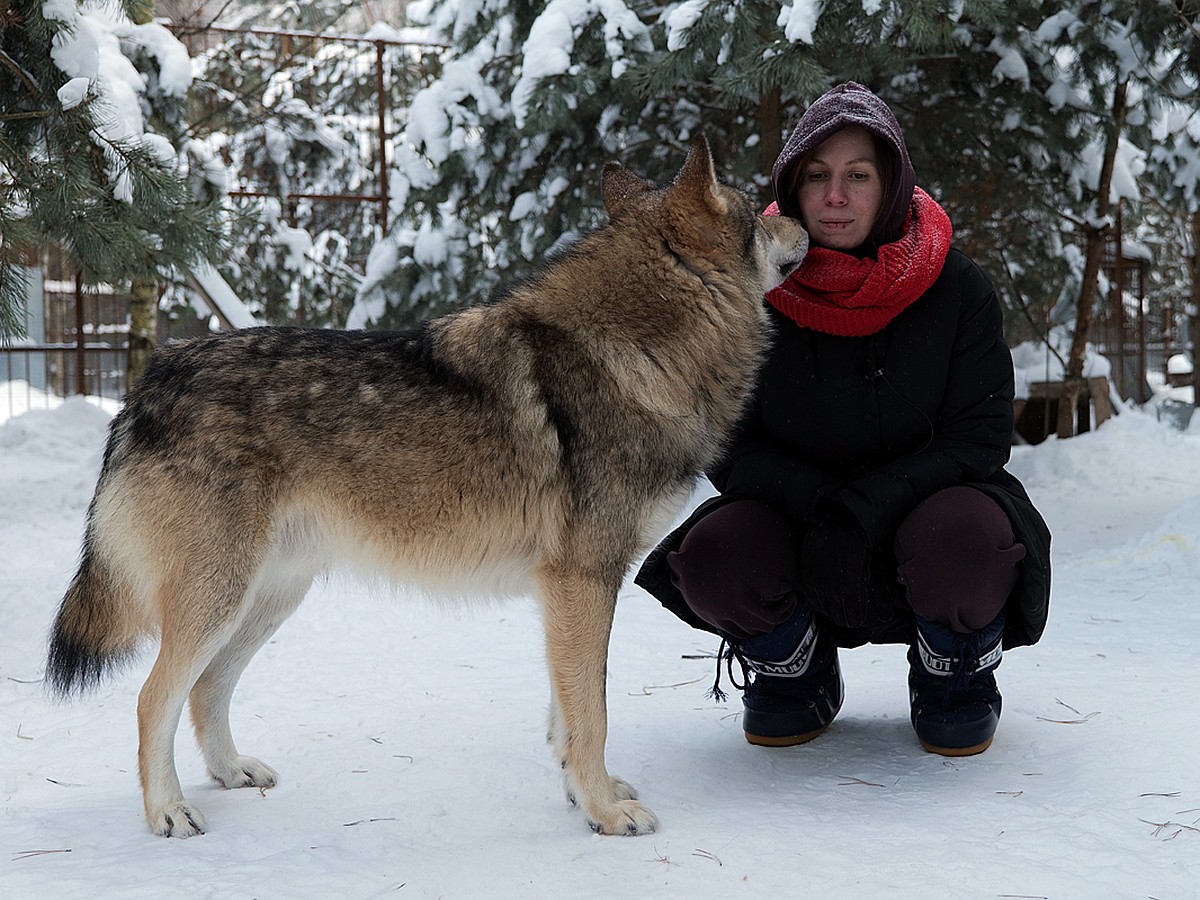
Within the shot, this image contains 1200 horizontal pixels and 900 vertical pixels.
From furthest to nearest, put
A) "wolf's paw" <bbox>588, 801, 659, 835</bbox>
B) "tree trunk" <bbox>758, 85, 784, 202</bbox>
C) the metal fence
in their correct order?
1. the metal fence
2. "tree trunk" <bbox>758, 85, 784, 202</bbox>
3. "wolf's paw" <bbox>588, 801, 659, 835</bbox>

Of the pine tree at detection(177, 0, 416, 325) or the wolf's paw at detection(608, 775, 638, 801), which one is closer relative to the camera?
the wolf's paw at detection(608, 775, 638, 801)

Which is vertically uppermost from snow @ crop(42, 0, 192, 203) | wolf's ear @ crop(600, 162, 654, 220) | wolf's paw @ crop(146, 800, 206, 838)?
snow @ crop(42, 0, 192, 203)

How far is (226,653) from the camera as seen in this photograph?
9.84 feet

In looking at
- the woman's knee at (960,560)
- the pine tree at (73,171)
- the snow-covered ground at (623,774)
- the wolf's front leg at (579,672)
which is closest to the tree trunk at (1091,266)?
the snow-covered ground at (623,774)

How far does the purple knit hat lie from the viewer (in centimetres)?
298

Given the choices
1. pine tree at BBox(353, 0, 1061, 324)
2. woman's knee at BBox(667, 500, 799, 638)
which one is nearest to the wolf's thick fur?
woman's knee at BBox(667, 500, 799, 638)

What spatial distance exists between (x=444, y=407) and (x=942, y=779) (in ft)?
5.34

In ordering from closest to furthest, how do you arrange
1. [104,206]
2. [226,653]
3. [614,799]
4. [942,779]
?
[614,799] → [942,779] → [226,653] → [104,206]

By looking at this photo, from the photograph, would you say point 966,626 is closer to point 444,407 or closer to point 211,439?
point 444,407

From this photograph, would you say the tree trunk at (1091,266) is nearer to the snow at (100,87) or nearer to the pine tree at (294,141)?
the snow at (100,87)

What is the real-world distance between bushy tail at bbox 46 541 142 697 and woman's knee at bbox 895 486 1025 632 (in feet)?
6.81

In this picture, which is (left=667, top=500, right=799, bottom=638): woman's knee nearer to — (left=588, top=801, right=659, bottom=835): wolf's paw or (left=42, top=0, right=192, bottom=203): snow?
(left=588, top=801, right=659, bottom=835): wolf's paw

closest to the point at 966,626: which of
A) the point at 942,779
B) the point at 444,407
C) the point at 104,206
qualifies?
the point at 942,779

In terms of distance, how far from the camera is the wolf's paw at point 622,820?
8.30 feet
